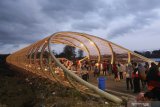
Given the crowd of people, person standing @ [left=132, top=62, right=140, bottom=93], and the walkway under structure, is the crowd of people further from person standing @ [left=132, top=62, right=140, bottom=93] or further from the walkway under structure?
the walkway under structure

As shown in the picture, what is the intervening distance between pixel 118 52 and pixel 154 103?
24.9 meters

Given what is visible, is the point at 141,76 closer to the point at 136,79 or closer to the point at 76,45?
the point at 136,79

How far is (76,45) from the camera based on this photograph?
1618 inches

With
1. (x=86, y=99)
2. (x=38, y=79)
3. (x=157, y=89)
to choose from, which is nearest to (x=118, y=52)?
(x=38, y=79)

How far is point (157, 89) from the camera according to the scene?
11312 millimetres

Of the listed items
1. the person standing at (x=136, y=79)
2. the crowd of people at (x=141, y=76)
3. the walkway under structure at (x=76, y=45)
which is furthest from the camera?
the person standing at (x=136, y=79)

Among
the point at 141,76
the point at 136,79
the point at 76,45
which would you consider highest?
the point at 76,45

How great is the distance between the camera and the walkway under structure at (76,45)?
1491 cm

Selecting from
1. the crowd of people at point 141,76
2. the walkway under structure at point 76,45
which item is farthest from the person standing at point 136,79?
the walkway under structure at point 76,45

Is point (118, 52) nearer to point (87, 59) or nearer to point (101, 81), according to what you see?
point (87, 59)

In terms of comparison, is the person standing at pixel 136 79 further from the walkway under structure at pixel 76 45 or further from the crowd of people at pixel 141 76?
the walkway under structure at pixel 76 45

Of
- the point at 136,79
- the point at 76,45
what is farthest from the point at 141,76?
the point at 76,45

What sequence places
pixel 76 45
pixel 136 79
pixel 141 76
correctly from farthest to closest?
pixel 76 45, pixel 136 79, pixel 141 76

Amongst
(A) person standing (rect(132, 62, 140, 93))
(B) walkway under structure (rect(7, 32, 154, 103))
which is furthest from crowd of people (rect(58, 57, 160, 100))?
(B) walkway under structure (rect(7, 32, 154, 103))
